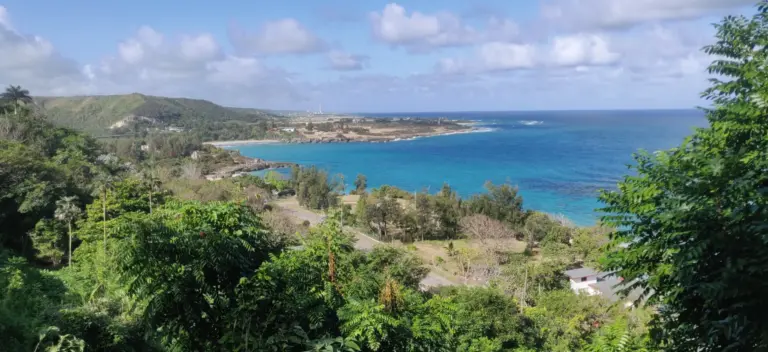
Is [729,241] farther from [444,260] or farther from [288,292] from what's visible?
[444,260]

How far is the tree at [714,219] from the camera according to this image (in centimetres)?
299

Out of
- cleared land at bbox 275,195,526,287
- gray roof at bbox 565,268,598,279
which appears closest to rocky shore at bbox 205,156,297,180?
cleared land at bbox 275,195,526,287

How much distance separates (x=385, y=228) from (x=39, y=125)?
28.7 m

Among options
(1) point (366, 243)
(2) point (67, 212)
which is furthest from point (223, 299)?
(1) point (366, 243)

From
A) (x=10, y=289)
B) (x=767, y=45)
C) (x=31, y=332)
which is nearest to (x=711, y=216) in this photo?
(x=767, y=45)

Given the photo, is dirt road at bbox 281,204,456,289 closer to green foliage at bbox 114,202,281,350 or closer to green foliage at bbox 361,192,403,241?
green foliage at bbox 361,192,403,241

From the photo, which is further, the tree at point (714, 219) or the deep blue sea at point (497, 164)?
the deep blue sea at point (497, 164)

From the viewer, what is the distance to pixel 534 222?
32750 mm

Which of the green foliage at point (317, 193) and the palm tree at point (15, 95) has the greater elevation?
the palm tree at point (15, 95)

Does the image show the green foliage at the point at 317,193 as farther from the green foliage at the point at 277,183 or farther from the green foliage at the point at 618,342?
the green foliage at the point at 618,342

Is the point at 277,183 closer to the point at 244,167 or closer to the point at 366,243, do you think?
the point at 244,167

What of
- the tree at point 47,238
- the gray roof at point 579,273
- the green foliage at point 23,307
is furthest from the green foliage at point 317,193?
the green foliage at point 23,307

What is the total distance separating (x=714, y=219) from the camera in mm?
3225

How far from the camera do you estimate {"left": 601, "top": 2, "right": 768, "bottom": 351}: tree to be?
2990 millimetres
